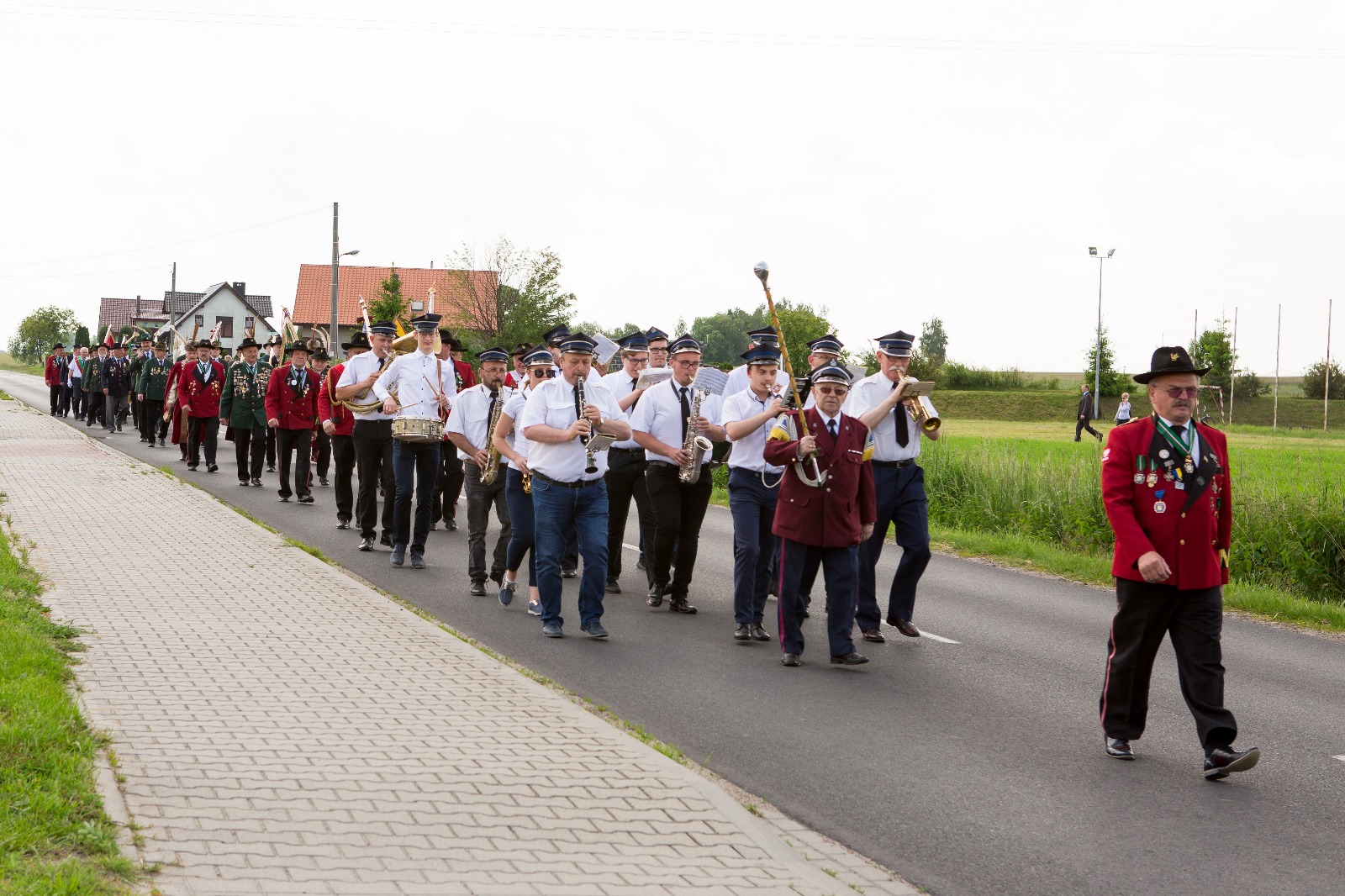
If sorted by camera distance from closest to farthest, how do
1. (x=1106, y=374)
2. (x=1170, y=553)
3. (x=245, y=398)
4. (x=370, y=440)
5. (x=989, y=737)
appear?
(x=1170, y=553)
(x=989, y=737)
(x=370, y=440)
(x=245, y=398)
(x=1106, y=374)

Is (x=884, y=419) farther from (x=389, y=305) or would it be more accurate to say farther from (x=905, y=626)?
(x=389, y=305)

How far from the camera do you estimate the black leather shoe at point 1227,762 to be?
6207mm

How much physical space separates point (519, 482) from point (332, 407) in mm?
7248

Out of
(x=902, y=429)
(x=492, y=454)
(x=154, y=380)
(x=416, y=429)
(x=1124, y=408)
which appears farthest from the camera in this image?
(x=1124, y=408)

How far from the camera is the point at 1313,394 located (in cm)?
7094

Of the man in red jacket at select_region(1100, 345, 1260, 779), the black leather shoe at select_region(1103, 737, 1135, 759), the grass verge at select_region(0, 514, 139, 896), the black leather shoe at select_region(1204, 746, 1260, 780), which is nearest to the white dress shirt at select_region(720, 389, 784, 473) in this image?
the man in red jacket at select_region(1100, 345, 1260, 779)

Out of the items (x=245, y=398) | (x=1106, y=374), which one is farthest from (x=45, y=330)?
(x=245, y=398)

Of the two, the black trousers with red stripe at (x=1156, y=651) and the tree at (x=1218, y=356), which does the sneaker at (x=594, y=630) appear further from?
the tree at (x=1218, y=356)

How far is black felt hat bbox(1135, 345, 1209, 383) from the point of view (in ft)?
21.4

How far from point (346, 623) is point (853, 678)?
330 centimetres

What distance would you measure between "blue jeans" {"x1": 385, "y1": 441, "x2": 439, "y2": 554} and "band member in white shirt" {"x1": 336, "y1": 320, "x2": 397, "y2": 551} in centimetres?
67

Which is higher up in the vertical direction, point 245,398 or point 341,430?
point 245,398

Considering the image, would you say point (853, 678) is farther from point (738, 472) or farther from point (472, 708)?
point (472, 708)

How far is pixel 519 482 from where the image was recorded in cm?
1032
